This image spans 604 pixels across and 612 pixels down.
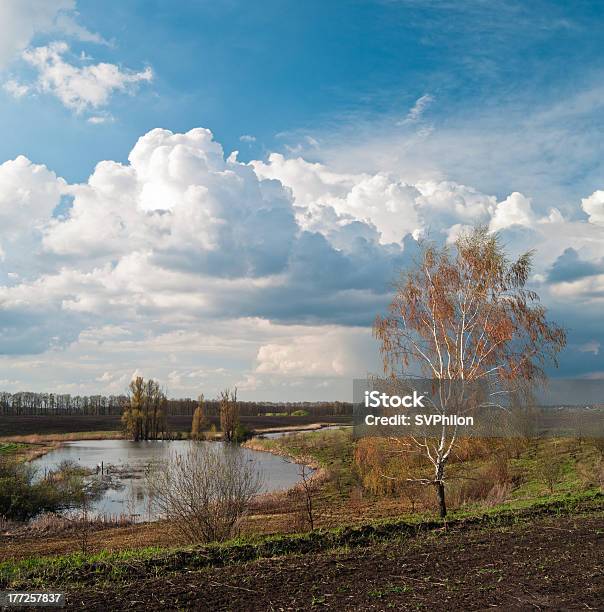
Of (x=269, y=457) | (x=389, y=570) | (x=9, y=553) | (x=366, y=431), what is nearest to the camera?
(x=389, y=570)

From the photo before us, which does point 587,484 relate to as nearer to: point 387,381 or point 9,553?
point 387,381

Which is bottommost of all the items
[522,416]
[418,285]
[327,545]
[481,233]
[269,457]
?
[269,457]

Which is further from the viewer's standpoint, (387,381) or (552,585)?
(387,381)

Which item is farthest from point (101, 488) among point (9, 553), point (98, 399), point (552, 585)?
point (98, 399)

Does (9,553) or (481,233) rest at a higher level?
(481,233)

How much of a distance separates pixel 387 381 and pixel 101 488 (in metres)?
21.6

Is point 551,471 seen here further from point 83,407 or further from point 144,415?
point 83,407

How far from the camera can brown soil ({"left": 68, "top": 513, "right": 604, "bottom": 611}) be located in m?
7.41

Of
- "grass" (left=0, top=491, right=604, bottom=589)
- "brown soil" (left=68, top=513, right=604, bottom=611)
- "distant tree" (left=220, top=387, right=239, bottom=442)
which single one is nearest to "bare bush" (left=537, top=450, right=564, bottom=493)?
"grass" (left=0, top=491, right=604, bottom=589)

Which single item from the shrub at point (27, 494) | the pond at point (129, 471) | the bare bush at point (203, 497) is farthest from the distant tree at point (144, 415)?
the bare bush at point (203, 497)

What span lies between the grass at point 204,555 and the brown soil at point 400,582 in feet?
1.83

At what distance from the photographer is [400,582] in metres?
8.43

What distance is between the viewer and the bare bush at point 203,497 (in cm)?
1390

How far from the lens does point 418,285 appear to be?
60.1 ft
